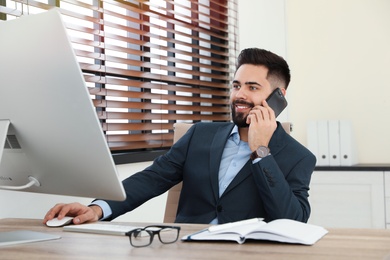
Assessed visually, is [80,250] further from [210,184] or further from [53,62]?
[210,184]

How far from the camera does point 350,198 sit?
13.1 ft

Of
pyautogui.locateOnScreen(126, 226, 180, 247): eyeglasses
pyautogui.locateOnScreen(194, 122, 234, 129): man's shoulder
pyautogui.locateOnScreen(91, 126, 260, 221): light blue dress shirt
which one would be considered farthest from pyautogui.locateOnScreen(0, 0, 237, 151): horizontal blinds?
pyautogui.locateOnScreen(126, 226, 180, 247): eyeglasses

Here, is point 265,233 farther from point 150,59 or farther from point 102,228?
point 150,59

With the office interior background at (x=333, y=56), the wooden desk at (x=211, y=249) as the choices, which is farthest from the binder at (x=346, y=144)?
the wooden desk at (x=211, y=249)

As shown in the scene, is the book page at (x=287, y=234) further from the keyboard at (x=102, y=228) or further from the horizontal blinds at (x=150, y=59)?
the horizontal blinds at (x=150, y=59)

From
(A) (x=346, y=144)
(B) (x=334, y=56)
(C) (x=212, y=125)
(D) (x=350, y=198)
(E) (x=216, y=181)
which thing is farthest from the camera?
(B) (x=334, y=56)

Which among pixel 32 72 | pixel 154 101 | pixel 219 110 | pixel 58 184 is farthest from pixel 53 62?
Result: pixel 219 110

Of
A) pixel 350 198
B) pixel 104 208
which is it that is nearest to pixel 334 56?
pixel 350 198

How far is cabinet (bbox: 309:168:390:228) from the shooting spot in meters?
3.94

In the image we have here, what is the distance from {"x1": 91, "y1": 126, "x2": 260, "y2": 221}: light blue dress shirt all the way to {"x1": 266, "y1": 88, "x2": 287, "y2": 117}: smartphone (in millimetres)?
171

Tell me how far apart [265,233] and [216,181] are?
2.77 ft

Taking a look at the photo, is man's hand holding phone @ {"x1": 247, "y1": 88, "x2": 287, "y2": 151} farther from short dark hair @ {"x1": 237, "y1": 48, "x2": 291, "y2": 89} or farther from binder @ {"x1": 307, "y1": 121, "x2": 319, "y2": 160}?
binder @ {"x1": 307, "y1": 121, "x2": 319, "y2": 160}

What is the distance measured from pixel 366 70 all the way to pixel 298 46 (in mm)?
523

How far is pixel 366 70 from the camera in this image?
444 centimetres
